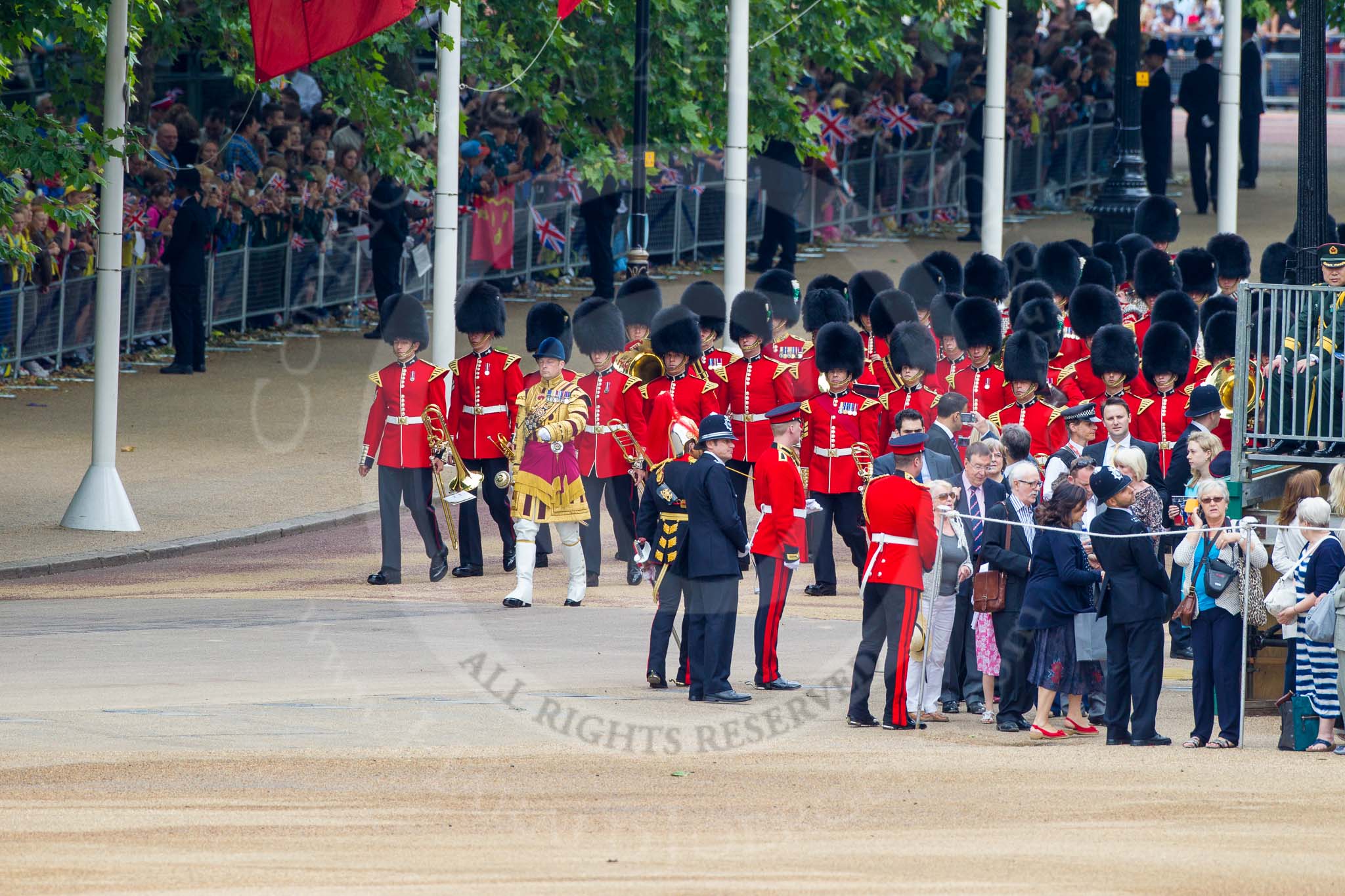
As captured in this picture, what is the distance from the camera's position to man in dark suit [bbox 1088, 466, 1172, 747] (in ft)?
32.6

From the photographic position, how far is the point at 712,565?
1045 cm

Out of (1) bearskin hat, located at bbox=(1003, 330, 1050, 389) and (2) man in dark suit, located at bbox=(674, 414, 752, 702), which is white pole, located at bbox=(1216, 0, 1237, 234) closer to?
(1) bearskin hat, located at bbox=(1003, 330, 1050, 389)

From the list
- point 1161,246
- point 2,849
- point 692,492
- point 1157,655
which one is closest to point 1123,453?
point 1157,655

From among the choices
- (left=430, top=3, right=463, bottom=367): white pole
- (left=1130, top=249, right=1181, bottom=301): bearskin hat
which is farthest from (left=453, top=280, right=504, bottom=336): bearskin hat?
(left=1130, top=249, right=1181, bottom=301): bearskin hat

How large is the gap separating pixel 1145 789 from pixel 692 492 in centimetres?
266

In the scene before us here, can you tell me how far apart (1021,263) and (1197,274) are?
7.40ft

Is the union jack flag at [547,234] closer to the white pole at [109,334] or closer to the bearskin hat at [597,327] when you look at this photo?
the white pole at [109,334]

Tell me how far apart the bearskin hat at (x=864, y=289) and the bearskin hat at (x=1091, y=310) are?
4.61 feet

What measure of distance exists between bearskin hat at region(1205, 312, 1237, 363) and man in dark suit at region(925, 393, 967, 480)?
86.0 inches

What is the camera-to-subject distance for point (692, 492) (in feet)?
34.5

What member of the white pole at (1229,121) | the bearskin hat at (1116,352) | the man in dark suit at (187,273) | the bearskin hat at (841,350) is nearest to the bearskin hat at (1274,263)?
the bearskin hat at (1116,352)

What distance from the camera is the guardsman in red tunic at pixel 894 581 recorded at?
1005 centimetres

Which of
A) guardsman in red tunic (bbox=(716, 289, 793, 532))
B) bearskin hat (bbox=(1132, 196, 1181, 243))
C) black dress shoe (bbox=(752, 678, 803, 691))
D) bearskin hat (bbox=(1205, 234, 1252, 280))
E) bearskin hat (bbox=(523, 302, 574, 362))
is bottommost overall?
black dress shoe (bbox=(752, 678, 803, 691))

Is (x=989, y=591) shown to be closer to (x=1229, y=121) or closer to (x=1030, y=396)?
(x=1030, y=396)
